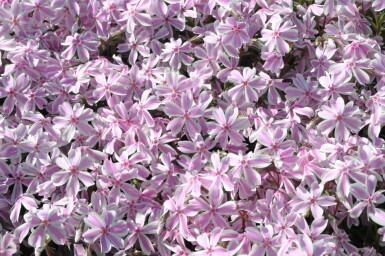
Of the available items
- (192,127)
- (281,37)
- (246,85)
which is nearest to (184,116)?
(192,127)

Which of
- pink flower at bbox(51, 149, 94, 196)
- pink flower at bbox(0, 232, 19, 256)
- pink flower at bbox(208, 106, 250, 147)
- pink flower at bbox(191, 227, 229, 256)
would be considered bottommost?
pink flower at bbox(0, 232, 19, 256)

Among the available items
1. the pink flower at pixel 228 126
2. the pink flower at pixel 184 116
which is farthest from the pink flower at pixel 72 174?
the pink flower at pixel 228 126

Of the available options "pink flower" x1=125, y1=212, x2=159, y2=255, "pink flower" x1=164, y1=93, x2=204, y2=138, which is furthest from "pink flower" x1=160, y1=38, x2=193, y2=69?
"pink flower" x1=125, y1=212, x2=159, y2=255

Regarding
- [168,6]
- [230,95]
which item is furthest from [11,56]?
[230,95]

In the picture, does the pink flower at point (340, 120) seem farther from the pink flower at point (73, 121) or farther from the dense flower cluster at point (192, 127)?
the pink flower at point (73, 121)

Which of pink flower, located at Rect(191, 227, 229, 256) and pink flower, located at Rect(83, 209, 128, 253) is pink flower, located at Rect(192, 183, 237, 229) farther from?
pink flower, located at Rect(83, 209, 128, 253)

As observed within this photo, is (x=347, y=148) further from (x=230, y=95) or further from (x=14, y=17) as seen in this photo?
(x=14, y=17)

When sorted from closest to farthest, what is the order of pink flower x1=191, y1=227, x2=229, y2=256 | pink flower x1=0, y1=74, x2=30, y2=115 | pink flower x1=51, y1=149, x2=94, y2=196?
pink flower x1=191, y1=227, x2=229, y2=256
pink flower x1=51, y1=149, x2=94, y2=196
pink flower x1=0, y1=74, x2=30, y2=115

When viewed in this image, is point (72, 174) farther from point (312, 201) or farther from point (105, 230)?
A: point (312, 201)
